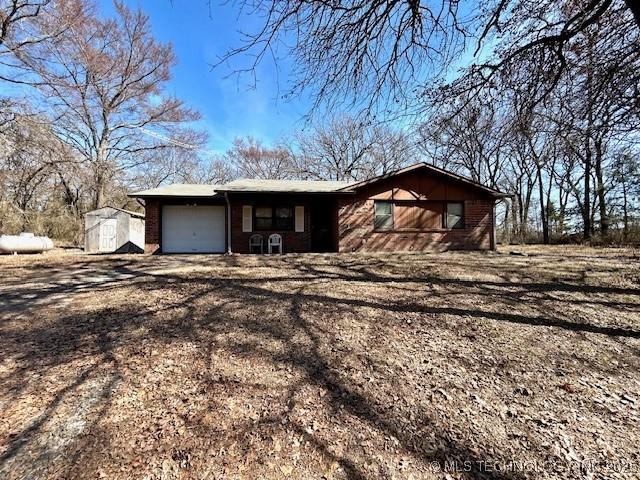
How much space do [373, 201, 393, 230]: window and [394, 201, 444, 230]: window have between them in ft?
0.78

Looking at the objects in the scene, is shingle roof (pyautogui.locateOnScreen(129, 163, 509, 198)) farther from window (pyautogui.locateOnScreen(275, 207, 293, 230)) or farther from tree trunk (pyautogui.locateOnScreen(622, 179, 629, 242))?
tree trunk (pyautogui.locateOnScreen(622, 179, 629, 242))

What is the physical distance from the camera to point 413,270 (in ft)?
22.7

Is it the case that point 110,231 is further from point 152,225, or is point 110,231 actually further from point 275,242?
point 275,242

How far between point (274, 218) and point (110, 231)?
905 centimetres

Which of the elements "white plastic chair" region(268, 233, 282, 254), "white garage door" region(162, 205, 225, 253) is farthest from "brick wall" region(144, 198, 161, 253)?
"white plastic chair" region(268, 233, 282, 254)

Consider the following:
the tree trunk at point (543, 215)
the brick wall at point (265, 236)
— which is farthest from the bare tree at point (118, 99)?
the tree trunk at point (543, 215)

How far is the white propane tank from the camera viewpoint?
11.0m

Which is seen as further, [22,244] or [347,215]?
[347,215]

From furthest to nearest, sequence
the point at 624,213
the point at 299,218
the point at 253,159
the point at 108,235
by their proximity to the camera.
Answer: the point at 253,159 < the point at 624,213 < the point at 108,235 < the point at 299,218

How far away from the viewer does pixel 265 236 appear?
12.2 m

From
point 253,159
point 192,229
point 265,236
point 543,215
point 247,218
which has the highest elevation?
point 253,159

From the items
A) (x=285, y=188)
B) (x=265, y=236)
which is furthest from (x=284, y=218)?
(x=285, y=188)

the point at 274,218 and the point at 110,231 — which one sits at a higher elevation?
the point at 274,218

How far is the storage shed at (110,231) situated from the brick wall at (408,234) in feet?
35.1
